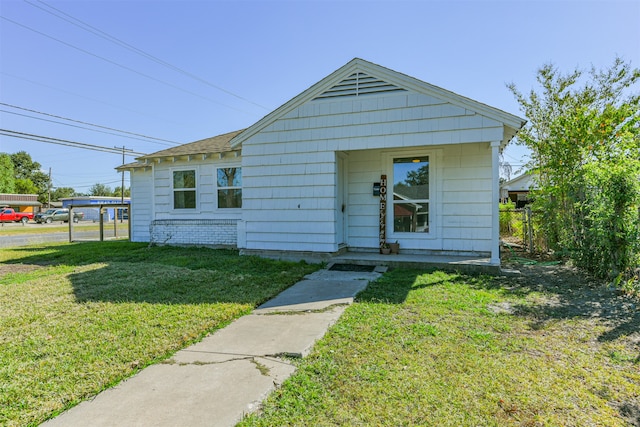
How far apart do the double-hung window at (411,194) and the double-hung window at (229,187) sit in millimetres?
4629

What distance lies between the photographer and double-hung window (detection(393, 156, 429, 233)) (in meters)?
7.86

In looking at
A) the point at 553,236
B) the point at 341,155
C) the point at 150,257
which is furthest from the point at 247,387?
the point at 553,236

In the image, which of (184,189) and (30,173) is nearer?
(184,189)

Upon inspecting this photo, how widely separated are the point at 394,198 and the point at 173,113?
23.0 meters

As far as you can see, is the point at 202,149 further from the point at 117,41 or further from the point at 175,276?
the point at 117,41

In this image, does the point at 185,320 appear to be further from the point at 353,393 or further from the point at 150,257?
the point at 150,257

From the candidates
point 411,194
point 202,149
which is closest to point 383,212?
point 411,194

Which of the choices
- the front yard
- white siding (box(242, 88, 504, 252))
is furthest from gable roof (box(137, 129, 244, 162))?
the front yard

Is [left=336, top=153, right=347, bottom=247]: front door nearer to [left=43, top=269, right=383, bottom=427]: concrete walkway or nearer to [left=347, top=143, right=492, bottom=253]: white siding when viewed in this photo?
[left=347, top=143, right=492, bottom=253]: white siding

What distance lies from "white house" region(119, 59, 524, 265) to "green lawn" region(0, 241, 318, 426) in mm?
1287

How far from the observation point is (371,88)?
7.32 metres

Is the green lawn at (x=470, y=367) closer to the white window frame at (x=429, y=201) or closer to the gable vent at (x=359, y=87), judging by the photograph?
the white window frame at (x=429, y=201)

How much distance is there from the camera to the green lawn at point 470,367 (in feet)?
7.18

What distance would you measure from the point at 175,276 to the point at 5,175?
60862 millimetres
